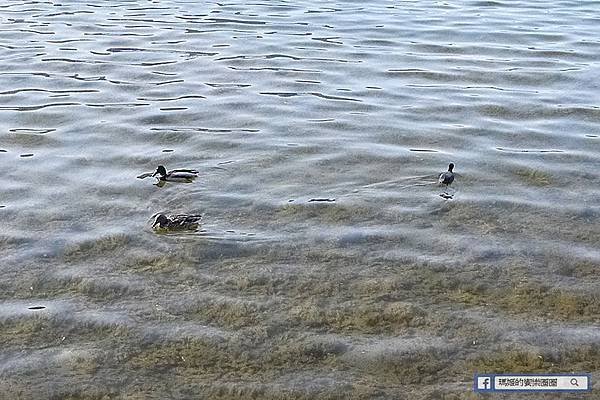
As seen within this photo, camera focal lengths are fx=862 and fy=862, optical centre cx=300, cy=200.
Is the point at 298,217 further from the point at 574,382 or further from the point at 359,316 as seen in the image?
the point at 574,382

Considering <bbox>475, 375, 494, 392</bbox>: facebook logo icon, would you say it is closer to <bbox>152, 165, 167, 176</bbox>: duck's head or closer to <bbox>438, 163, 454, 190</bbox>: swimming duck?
<bbox>438, 163, 454, 190</bbox>: swimming duck

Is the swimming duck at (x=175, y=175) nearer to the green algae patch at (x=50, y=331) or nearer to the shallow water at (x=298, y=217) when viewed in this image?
the shallow water at (x=298, y=217)

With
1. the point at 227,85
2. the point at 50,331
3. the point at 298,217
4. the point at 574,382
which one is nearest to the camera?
the point at 574,382

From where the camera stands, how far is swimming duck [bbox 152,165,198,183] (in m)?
10.3

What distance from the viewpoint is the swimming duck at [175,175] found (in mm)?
10320

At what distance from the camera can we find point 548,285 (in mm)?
7887

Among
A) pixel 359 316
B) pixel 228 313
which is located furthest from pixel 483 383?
pixel 228 313

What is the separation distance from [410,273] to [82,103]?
7600mm

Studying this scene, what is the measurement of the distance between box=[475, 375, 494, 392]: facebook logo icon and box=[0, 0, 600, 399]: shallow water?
0.25 feet

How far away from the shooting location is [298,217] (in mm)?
9477

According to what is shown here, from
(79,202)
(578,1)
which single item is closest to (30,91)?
(79,202)

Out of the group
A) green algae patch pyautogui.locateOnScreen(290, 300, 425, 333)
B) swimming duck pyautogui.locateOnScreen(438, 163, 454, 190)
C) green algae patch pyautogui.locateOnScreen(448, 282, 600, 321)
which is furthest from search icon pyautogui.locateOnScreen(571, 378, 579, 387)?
swimming duck pyautogui.locateOnScreen(438, 163, 454, 190)

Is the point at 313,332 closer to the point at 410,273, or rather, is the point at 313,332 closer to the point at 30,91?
the point at 410,273

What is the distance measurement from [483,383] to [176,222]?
12.4ft
